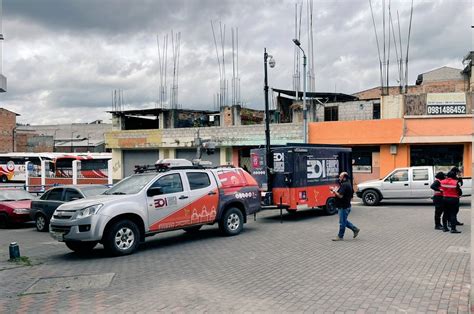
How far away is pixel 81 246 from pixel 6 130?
57335 millimetres

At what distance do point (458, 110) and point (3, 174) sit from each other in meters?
37.0

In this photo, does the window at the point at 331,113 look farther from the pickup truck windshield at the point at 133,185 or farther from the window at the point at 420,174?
the pickup truck windshield at the point at 133,185

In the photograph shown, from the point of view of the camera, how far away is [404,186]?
67.7 ft

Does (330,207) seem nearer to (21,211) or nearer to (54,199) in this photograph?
(54,199)

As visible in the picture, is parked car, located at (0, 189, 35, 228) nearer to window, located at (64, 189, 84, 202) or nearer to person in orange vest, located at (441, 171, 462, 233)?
window, located at (64, 189, 84, 202)

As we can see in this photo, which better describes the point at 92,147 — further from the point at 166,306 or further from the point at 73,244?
the point at 166,306

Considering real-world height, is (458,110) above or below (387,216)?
above

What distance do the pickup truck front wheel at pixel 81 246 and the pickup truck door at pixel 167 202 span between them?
4.65 ft

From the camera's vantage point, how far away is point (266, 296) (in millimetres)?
6805

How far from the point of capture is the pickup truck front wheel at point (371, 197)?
68.7ft

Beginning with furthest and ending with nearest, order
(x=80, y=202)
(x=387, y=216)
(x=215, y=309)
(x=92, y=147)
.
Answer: (x=92, y=147)
(x=387, y=216)
(x=80, y=202)
(x=215, y=309)

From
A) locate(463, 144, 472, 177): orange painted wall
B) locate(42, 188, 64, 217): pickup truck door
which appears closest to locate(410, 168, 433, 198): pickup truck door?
locate(463, 144, 472, 177): orange painted wall

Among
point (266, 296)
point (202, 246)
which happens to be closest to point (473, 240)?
point (266, 296)

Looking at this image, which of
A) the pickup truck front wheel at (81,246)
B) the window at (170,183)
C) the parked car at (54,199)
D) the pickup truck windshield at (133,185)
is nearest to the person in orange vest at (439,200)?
the window at (170,183)
